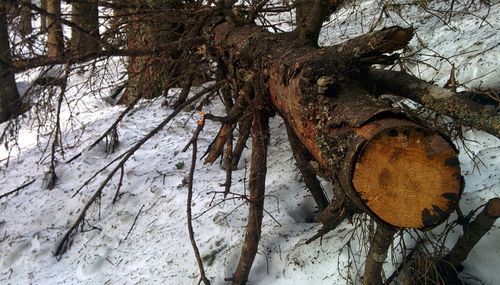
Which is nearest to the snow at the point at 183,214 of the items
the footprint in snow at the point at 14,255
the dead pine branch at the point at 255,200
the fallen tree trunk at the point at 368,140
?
the footprint in snow at the point at 14,255

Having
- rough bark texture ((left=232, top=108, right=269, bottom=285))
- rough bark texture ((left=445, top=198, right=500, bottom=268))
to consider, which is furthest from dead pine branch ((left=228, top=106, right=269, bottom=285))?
rough bark texture ((left=445, top=198, right=500, bottom=268))

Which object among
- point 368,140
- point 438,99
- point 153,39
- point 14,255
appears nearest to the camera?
point 368,140

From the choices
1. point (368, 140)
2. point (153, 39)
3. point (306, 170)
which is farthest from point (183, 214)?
point (368, 140)

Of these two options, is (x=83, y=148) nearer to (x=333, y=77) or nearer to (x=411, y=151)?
(x=333, y=77)

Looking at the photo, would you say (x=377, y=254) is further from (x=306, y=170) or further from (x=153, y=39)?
(x=153, y=39)

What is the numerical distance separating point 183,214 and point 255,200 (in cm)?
86

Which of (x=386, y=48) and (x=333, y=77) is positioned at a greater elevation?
(x=386, y=48)

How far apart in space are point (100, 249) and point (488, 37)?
139 inches

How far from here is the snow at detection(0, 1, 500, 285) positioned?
2.56 meters

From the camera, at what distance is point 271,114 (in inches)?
110

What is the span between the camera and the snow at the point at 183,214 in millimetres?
2557

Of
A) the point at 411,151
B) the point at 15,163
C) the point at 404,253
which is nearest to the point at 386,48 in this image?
the point at 411,151

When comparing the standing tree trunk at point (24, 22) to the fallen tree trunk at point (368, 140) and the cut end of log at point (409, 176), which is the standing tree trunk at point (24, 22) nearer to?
the fallen tree trunk at point (368, 140)

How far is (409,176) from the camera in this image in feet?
4.69
